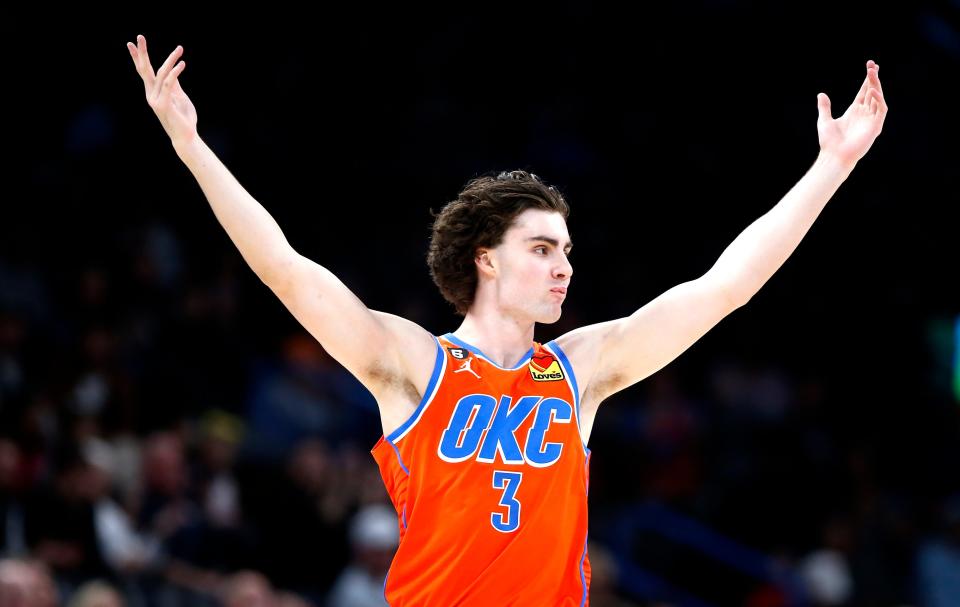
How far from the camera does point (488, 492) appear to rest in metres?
→ 5.04

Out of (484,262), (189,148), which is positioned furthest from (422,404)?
(189,148)

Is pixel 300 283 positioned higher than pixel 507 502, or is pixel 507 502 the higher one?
pixel 300 283

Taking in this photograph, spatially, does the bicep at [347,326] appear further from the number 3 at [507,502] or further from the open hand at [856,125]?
the open hand at [856,125]

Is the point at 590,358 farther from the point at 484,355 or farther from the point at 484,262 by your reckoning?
the point at 484,262

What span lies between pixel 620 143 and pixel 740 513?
17.2ft

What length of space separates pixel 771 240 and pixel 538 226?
0.91 meters

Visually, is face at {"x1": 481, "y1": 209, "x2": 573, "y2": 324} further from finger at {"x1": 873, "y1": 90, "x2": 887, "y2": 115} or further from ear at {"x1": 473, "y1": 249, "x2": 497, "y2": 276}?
finger at {"x1": 873, "y1": 90, "x2": 887, "y2": 115}

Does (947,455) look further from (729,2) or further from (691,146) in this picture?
(729,2)

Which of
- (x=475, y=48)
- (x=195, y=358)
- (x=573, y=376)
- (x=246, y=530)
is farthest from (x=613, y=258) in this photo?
(x=573, y=376)

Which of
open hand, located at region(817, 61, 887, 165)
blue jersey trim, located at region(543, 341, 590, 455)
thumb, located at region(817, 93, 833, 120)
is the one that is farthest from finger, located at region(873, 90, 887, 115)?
blue jersey trim, located at region(543, 341, 590, 455)

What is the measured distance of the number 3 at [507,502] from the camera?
502 cm

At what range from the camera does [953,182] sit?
14922 mm

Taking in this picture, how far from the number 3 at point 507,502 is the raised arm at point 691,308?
535mm

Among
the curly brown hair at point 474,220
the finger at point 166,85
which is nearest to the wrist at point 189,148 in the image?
the finger at point 166,85
